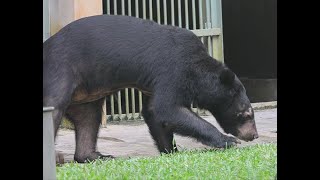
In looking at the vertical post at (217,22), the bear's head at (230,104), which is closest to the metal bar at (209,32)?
the vertical post at (217,22)

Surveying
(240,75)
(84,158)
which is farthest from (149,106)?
(240,75)

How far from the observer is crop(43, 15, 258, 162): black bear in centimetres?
573

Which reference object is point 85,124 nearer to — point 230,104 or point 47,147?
point 230,104

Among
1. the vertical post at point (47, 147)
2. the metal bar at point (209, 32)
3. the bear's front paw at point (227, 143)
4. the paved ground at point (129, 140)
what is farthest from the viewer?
the metal bar at point (209, 32)

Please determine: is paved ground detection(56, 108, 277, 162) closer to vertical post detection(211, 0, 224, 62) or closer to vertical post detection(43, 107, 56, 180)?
vertical post detection(211, 0, 224, 62)

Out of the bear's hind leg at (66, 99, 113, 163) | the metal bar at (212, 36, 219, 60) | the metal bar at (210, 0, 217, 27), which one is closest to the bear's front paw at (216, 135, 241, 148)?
the bear's hind leg at (66, 99, 113, 163)

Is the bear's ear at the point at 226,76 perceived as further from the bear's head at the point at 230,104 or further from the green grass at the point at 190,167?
the green grass at the point at 190,167

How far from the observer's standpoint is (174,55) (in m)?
6.05

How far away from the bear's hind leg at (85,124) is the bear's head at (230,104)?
40.2 inches

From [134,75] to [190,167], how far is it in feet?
5.05

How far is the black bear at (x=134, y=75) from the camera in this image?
5.73 m

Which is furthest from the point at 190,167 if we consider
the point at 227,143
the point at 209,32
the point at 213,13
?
the point at 213,13

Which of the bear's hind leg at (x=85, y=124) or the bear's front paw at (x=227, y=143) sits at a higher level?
the bear's hind leg at (x=85, y=124)
